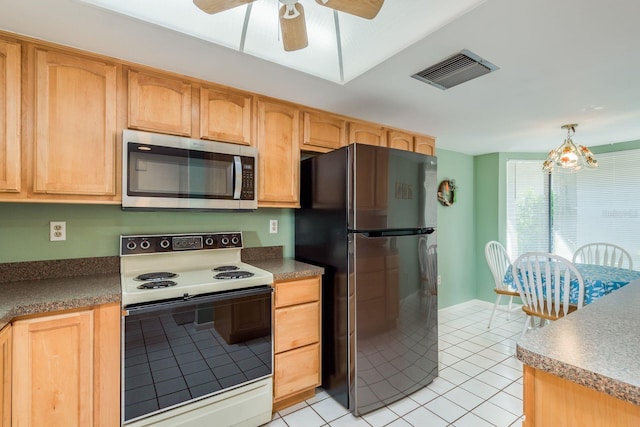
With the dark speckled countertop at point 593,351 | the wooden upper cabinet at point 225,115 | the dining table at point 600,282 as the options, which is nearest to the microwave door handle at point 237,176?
the wooden upper cabinet at point 225,115

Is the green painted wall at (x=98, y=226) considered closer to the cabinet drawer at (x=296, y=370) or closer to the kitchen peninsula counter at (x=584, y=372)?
the cabinet drawer at (x=296, y=370)

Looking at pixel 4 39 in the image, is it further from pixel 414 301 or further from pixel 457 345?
pixel 457 345

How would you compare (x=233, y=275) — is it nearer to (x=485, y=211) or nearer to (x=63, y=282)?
(x=63, y=282)

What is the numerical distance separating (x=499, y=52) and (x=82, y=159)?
2.35 metres

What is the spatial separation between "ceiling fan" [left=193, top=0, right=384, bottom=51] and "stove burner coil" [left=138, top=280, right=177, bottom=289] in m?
1.31

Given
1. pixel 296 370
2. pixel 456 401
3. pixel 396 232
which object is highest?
pixel 396 232

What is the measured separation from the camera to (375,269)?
2.02 meters

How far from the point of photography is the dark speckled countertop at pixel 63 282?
4.31 feet

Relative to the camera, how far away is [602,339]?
92cm

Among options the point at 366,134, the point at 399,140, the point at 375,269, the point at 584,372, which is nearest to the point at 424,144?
the point at 399,140

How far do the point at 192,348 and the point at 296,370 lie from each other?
771mm

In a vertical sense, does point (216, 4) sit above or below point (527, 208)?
above

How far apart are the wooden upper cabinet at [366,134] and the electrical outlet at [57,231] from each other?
2.16 m

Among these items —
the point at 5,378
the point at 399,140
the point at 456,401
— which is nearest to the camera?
the point at 5,378
